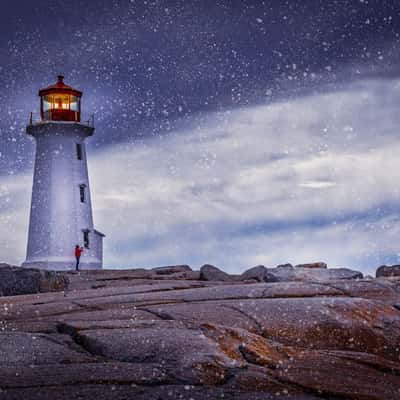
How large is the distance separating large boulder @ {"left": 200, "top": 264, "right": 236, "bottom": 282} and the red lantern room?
49.3 feet

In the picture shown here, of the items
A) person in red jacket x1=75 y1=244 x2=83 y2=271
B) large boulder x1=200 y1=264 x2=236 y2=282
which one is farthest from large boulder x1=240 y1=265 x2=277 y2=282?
person in red jacket x1=75 y1=244 x2=83 y2=271

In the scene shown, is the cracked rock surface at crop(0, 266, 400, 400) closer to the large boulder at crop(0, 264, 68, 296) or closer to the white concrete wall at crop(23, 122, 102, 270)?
the large boulder at crop(0, 264, 68, 296)

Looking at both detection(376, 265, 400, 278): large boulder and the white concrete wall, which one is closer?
detection(376, 265, 400, 278): large boulder

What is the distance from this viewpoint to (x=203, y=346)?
18.8ft

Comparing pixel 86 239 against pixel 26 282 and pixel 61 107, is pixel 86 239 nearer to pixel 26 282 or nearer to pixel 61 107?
pixel 61 107

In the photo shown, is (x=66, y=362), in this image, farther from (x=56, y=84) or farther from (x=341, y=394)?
(x=56, y=84)

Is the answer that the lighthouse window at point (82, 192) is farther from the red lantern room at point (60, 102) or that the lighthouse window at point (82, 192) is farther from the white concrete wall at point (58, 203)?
the red lantern room at point (60, 102)

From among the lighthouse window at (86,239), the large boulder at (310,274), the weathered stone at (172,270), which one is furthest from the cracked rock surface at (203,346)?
the lighthouse window at (86,239)

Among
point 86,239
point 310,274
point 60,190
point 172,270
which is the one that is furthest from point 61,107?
point 310,274

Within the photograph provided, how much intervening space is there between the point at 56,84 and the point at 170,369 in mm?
25949

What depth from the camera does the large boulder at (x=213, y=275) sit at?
53.8 ft

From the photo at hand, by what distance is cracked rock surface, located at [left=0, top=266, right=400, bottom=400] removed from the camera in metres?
4.94

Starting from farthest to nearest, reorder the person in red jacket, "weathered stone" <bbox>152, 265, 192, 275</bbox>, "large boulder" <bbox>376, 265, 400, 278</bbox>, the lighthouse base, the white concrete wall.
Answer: the white concrete wall
the person in red jacket
the lighthouse base
"weathered stone" <bbox>152, 265, 192, 275</bbox>
"large boulder" <bbox>376, 265, 400, 278</bbox>

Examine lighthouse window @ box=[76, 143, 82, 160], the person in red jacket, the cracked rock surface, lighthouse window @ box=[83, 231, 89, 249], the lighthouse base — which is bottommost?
the cracked rock surface
